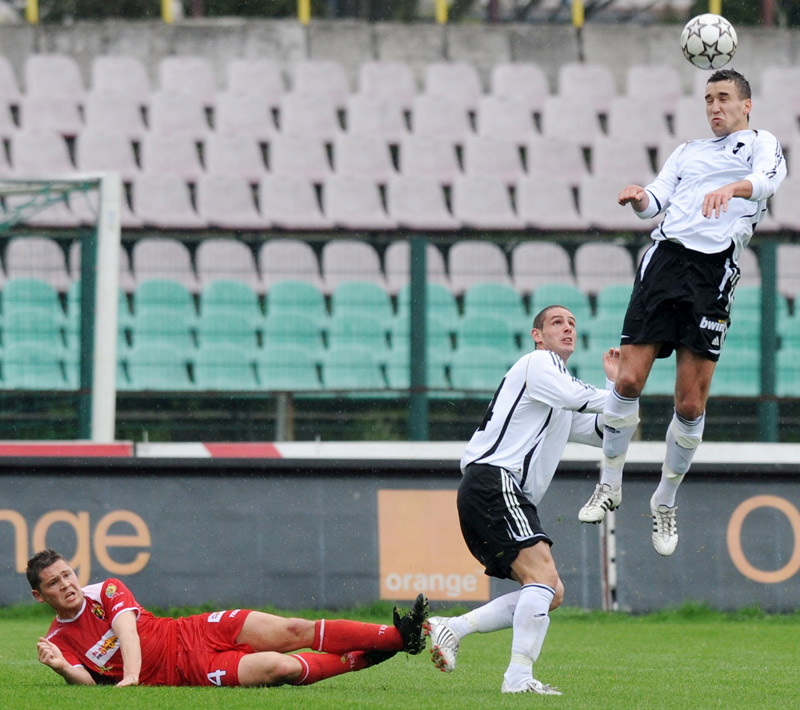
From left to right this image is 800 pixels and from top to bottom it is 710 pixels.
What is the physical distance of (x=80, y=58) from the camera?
739 inches

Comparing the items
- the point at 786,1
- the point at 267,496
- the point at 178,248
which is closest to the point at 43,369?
the point at 178,248

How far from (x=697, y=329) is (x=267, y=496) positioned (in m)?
5.04

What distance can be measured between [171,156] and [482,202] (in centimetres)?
415

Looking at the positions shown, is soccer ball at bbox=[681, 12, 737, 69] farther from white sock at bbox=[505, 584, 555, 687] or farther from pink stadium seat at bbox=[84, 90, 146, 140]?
pink stadium seat at bbox=[84, 90, 146, 140]

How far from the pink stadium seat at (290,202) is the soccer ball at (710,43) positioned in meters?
9.64

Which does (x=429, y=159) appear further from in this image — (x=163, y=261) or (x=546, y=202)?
(x=163, y=261)

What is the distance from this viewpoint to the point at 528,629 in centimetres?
648

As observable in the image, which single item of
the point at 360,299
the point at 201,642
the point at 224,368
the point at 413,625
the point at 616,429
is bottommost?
the point at 201,642

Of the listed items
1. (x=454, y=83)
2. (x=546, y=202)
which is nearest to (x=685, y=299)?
(x=546, y=202)

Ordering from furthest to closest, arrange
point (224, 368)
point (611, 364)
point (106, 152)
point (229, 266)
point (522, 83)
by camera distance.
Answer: point (522, 83) < point (106, 152) < point (229, 266) < point (224, 368) < point (611, 364)

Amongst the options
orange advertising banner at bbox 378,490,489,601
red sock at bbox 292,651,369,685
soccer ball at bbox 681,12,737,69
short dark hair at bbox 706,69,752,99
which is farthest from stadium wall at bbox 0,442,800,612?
short dark hair at bbox 706,69,752,99

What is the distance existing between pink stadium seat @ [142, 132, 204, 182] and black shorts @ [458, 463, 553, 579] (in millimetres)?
11063

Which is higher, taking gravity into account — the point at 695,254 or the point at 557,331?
the point at 695,254

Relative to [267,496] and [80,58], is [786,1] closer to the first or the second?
[80,58]
